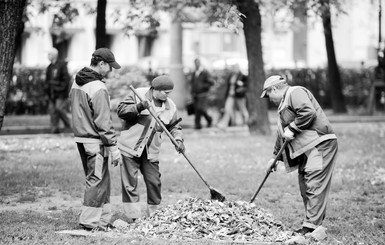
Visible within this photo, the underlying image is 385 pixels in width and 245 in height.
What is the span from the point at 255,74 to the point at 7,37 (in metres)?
8.27

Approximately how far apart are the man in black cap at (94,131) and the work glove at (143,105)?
0.43 meters

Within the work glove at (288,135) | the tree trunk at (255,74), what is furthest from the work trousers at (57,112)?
the work glove at (288,135)

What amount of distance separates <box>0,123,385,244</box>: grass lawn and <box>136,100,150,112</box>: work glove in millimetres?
1400

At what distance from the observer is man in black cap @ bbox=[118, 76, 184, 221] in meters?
8.10

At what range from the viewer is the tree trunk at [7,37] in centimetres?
934

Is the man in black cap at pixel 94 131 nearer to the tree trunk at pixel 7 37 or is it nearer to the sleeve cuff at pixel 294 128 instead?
the sleeve cuff at pixel 294 128

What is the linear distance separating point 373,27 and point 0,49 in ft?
93.7

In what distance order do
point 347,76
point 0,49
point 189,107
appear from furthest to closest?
1. point 347,76
2. point 189,107
3. point 0,49

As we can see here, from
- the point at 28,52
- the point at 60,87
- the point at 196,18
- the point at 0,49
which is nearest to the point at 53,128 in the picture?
the point at 60,87

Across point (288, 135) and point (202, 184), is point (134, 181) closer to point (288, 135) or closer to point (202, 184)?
point (288, 135)

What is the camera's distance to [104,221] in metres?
7.83

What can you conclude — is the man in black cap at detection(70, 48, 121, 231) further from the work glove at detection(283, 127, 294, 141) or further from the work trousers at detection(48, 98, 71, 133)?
the work trousers at detection(48, 98, 71, 133)

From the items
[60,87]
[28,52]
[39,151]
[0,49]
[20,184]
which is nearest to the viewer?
[0,49]

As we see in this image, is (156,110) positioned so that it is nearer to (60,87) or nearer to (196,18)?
(60,87)
